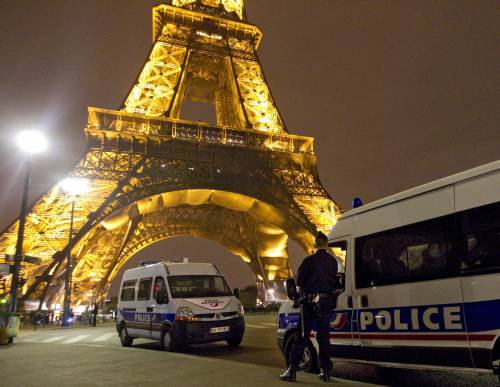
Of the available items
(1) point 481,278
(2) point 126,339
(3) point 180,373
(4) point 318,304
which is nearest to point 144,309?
(2) point 126,339

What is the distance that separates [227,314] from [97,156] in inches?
723

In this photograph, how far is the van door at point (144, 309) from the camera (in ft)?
34.4

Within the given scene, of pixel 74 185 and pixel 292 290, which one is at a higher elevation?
pixel 74 185

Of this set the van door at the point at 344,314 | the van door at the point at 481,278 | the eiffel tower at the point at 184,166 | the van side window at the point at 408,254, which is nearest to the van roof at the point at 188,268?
the van door at the point at 344,314

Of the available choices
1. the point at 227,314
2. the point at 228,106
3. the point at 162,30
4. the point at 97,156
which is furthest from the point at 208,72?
the point at 227,314

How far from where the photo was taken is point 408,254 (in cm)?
498

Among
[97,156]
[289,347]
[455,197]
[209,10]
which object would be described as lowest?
[289,347]

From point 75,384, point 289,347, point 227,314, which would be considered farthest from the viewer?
point 227,314

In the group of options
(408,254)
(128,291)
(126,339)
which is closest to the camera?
(408,254)

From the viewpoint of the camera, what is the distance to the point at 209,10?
3650 cm

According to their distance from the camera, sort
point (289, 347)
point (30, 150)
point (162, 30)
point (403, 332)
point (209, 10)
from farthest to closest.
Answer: point (209, 10) → point (162, 30) → point (30, 150) → point (289, 347) → point (403, 332)

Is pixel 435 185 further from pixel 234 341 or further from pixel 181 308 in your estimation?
pixel 234 341

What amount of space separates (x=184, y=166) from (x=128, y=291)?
16.0 m

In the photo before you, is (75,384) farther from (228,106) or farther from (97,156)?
(228,106)
